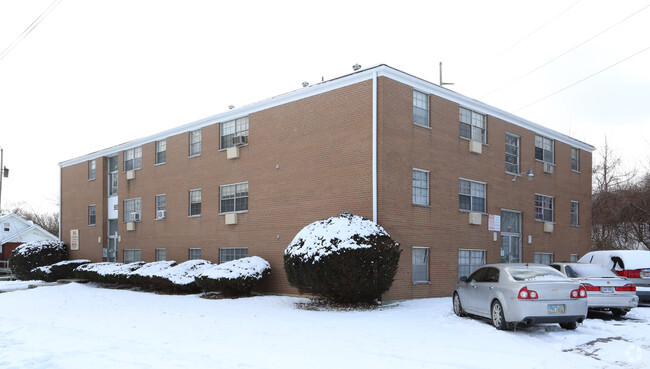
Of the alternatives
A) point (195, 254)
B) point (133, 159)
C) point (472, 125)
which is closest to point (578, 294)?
point (472, 125)

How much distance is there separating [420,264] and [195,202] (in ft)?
38.1

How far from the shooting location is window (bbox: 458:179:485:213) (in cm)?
2221

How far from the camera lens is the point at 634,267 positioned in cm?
1803

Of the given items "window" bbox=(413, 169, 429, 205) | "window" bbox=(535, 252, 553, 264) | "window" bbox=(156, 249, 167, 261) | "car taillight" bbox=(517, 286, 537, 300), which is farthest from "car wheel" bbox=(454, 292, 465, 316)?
"window" bbox=(156, 249, 167, 261)

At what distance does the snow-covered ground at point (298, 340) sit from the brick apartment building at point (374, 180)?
4.26 meters

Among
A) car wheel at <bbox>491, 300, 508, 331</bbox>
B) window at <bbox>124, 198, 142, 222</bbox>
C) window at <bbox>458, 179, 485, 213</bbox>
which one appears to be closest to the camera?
car wheel at <bbox>491, 300, 508, 331</bbox>

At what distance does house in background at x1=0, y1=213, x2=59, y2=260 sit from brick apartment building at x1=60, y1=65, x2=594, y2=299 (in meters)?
32.5

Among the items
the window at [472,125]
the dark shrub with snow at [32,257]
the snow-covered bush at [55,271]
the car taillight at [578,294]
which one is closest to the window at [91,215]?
the dark shrub with snow at [32,257]

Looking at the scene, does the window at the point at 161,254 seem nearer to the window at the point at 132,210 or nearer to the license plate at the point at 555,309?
the window at the point at 132,210

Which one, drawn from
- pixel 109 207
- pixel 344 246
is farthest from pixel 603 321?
pixel 109 207

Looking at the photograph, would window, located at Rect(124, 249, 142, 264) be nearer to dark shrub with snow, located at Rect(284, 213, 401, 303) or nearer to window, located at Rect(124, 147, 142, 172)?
window, located at Rect(124, 147, 142, 172)

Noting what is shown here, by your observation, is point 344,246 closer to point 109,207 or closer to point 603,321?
point 603,321

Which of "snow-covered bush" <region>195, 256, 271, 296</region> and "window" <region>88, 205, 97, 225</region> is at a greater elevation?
"window" <region>88, 205, 97, 225</region>

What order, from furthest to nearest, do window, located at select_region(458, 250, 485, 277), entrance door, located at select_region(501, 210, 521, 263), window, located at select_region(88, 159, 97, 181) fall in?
1. window, located at select_region(88, 159, 97, 181)
2. entrance door, located at select_region(501, 210, 521, 263)
3. window, located at select_region(458, 250, 485, 277)
